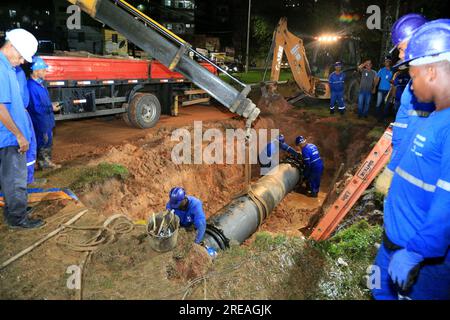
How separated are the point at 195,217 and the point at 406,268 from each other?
10.7ft

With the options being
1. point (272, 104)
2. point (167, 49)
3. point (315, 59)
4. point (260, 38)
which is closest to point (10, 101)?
point (167, 49)

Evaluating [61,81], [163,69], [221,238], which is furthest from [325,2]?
[221,238]

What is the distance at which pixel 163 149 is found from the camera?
7906 millimetres

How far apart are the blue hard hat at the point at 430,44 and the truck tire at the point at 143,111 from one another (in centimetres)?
830

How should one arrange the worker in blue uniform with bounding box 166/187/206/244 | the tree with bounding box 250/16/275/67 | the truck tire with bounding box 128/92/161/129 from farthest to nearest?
the tree with bounding box 250/16/275/67 → the truck tire with bounding box 128/92/161/129 → the worker in blue uniform with bounding box 166/187/206/244

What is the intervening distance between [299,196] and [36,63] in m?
6.79

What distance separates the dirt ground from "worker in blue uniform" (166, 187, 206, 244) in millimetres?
802

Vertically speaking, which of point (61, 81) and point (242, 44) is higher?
point (242, 44)

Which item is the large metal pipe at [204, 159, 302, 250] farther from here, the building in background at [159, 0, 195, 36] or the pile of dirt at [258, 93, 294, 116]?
the building in background at [159, 0, 195, 36]

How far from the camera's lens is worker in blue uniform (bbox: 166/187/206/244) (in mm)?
4593

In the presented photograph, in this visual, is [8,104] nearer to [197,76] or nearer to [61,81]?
[197,76]

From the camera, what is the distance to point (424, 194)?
1887mm

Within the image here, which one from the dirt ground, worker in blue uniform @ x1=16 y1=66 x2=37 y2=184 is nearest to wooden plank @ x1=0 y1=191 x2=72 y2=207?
the dirt ground

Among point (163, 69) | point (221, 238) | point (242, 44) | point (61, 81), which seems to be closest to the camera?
point (221, 238)
